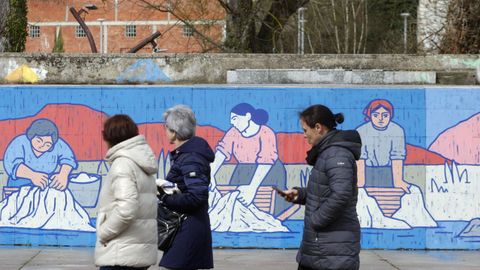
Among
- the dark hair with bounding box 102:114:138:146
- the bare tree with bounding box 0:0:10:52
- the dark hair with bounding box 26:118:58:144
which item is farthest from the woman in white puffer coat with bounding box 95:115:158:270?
the bare tree with bounding box 0:0:10:52

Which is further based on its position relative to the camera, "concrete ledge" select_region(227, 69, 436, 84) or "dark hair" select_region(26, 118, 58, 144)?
"concrete ledge" select_region(227, 69, 436, 84)

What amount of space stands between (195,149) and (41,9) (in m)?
54.0

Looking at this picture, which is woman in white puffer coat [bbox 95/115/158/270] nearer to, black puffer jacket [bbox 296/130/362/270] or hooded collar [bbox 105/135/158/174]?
hooded collar [bbox 105/135/158/174]

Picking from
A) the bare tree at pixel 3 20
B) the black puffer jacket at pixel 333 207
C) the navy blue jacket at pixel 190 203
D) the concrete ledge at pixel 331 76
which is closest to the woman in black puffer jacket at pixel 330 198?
the black puffer jacket at pixel 333 207

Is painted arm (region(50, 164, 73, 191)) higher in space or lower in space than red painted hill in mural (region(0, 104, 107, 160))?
lower

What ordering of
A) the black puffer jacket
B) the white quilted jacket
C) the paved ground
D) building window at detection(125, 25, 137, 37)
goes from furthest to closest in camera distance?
1. building window at detection(125, 25, 137, 37)
2. the paved ground
3. the black puffer jacket
4. the white quilted jacket

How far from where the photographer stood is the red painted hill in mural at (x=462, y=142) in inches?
459

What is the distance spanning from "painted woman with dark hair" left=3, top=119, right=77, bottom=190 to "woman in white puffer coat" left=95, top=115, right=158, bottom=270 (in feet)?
19.3

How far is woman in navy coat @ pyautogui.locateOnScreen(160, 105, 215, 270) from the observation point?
6.29 meters

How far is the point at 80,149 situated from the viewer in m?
11.8

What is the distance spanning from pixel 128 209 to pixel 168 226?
1.84ft

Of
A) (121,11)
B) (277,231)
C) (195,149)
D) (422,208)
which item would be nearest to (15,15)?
(277,231)

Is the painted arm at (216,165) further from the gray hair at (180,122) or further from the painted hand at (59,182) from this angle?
the gray hair at (180,122)

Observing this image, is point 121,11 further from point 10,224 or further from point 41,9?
point 10,224
